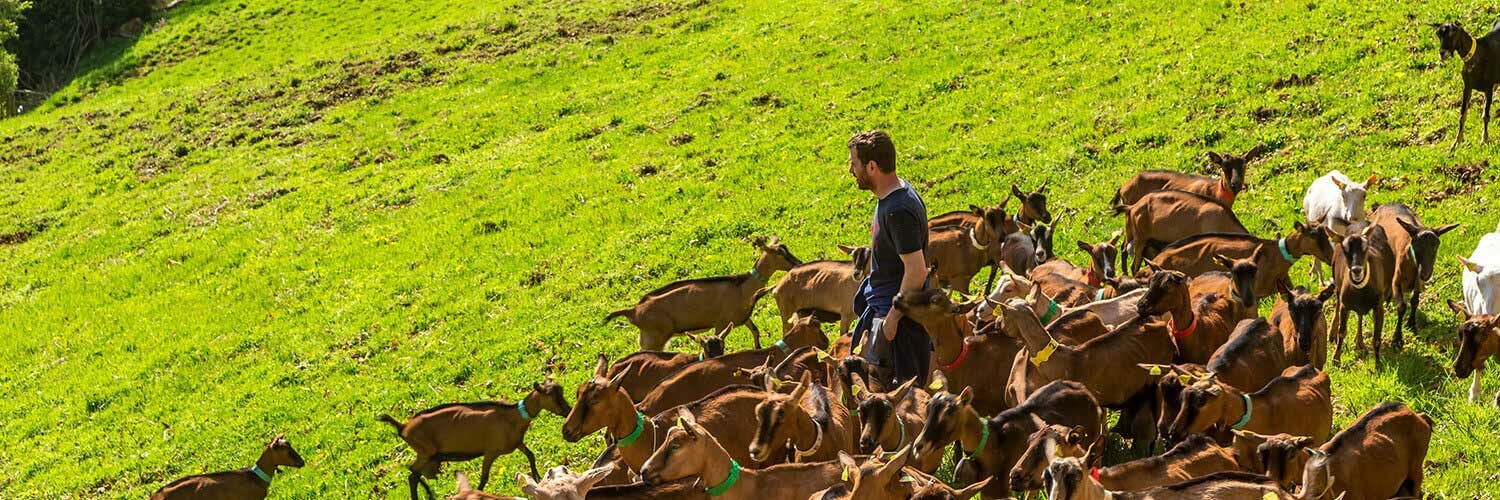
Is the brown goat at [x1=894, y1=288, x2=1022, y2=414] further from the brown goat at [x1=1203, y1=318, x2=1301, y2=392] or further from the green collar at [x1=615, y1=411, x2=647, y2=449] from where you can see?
the green collar at [x1=615, y1=411, x2=647, y2=449]

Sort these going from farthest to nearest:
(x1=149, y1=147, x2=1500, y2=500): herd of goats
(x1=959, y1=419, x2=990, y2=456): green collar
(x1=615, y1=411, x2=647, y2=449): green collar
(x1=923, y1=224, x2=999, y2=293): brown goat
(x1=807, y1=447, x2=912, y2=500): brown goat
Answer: (x1=923, y1=224, x2=999, y2=293): brown goat
(x1=615, y1=411, x2=647, y2=449): green collar
(x1=959, y1=419, x2=990, y2=456): green collar
(x1=149, y1=147, x2=1500, y2=500): herd of goats
(x1=807, y1=447, x2=912, y2=500): brown goat

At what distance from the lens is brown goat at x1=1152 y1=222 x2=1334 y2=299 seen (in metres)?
11.4

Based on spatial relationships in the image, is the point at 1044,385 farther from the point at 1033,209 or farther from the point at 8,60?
the point at 8,60

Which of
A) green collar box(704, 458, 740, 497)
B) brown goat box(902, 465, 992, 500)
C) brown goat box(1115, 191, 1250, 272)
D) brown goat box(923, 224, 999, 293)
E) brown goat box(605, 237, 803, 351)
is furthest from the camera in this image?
brown goat box(605, 237, 803, 351)

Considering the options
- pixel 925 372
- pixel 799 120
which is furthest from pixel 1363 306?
pixel 799 120

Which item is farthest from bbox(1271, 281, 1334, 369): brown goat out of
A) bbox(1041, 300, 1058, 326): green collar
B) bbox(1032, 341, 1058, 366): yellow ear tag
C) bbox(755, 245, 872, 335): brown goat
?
bbox(755, 245, 872, 335): brown goat

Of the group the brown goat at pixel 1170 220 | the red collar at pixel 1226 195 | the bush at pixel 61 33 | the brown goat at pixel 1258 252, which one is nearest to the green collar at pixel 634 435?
the brown goat at pixel 1258 252

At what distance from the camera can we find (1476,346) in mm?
9273

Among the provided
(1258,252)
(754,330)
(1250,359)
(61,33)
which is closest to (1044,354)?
(1250,359)

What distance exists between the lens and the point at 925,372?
9.54 meters

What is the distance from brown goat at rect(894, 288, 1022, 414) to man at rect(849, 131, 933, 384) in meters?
0.11

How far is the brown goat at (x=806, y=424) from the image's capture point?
8.58 m

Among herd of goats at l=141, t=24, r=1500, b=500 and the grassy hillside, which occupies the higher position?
herd of goats at l=141, t=24, r=1500, b=500

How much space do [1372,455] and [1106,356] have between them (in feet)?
6.66
